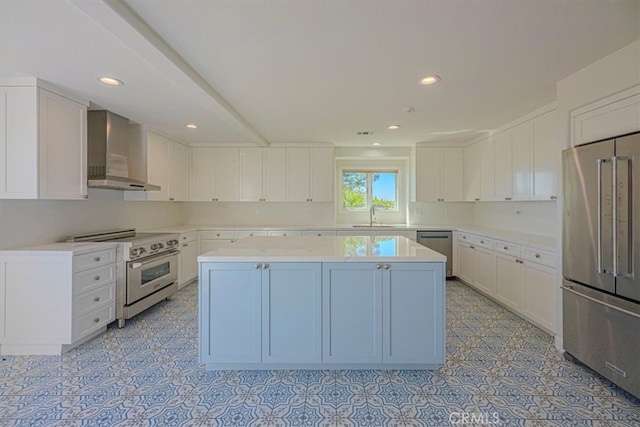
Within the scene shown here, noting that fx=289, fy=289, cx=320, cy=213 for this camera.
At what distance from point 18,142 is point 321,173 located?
3727 mm

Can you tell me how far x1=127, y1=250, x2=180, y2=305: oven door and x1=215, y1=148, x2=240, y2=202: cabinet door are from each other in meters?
1.50

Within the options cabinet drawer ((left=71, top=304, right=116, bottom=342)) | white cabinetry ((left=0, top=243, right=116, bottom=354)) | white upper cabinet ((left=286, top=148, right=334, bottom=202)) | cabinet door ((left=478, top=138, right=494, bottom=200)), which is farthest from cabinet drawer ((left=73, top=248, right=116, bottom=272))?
cabinet door ((left=478, top=138, right=494, bottom=200))

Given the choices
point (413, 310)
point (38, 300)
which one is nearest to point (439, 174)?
point (413, 310)

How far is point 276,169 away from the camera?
5145mm

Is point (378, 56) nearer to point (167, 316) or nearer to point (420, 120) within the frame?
point (420, 120)

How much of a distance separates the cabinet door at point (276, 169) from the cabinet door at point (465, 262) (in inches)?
122

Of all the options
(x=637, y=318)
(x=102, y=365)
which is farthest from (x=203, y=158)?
(x=637, y=318)

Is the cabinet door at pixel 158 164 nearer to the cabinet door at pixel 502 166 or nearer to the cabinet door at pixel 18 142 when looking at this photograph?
the cabinet door at pixel 18 142

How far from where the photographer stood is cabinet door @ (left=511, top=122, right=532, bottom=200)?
3477 mm

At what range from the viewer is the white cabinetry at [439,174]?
16.6ft

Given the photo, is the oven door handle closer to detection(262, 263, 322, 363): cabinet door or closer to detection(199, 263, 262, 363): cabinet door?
detection(199, 263, 262, 363): cabinet door

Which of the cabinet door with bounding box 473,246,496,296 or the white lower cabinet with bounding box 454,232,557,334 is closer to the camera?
the white lower cabinet with bounding box 454,232,557,334

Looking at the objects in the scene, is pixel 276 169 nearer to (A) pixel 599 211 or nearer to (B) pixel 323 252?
(B) pixel 323 252

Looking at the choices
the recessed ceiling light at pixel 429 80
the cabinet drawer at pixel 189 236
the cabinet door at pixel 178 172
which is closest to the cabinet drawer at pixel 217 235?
the cabinet drawer at pixel 189 236
